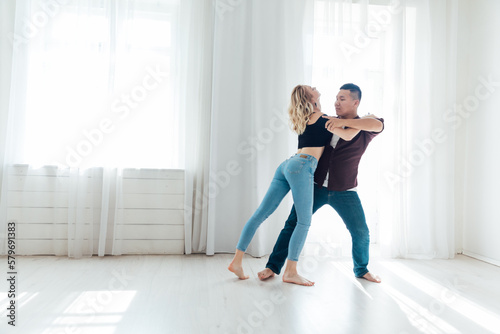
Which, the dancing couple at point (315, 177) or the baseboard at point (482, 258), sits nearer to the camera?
the dancing couple at point (315, 177)

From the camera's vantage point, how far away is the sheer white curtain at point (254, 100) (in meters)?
2.99

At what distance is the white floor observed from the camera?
1633 mm

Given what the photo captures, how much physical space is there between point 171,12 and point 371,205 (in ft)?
7.62

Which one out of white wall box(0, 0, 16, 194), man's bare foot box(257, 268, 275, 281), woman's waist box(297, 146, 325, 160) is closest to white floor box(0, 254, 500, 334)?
man's bare foot box(257, 268, 275, 281)

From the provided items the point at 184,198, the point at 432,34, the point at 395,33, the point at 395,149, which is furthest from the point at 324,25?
the point at 184,198

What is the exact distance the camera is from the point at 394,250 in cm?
304

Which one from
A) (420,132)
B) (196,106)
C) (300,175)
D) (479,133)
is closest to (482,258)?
(479,133)

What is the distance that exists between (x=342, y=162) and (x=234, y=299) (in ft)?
3.48

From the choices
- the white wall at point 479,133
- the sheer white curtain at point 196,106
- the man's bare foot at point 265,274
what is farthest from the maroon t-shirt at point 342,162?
the white wall at point 479,133

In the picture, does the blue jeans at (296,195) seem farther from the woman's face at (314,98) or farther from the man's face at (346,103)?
the man's face at (346,103)

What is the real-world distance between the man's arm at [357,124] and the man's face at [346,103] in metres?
0.22

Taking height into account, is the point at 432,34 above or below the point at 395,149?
above

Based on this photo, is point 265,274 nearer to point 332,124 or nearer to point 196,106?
point 332,124

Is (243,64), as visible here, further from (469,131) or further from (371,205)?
(469,131)
